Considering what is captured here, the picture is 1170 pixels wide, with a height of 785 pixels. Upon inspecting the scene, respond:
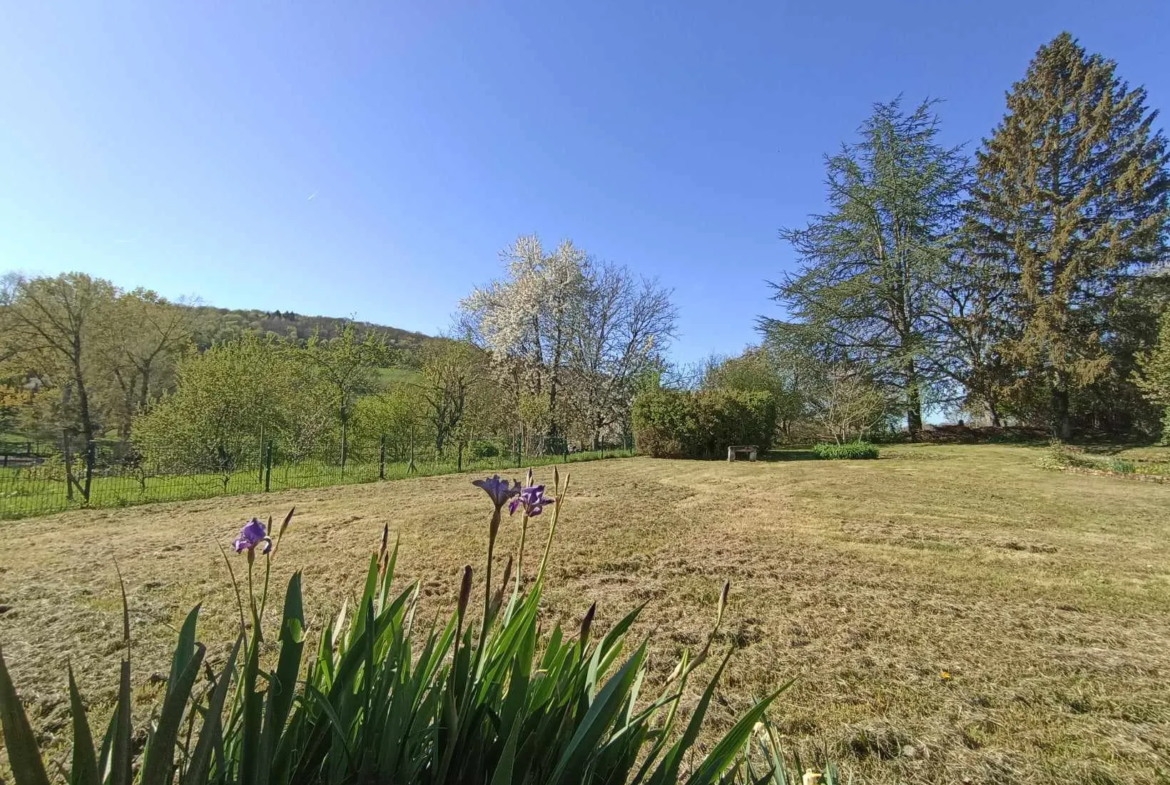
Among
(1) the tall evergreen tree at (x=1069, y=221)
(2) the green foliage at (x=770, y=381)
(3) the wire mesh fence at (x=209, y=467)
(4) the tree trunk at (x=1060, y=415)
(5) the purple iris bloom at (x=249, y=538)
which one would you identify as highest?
(1) the tall evergreen tree at (x=1069, y=221)

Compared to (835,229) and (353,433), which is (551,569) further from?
(835,229)

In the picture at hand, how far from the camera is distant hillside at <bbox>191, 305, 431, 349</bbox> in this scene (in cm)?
3072

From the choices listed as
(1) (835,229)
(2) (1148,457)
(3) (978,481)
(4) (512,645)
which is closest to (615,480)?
(3) (978,481)

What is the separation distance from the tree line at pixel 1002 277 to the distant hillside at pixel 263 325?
22.0 metres

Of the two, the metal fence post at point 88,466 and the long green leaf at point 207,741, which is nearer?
the long green leaf at point 207,741

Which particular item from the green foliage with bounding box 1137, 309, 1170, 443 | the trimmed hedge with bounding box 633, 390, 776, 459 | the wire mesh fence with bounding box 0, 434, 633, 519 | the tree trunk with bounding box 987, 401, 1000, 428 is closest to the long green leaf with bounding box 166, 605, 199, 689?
the wire mesh fence with bounding box 0, 434, 633, 519

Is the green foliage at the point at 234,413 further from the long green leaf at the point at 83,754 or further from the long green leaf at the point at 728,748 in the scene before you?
the long green leaf at the point at 728,748

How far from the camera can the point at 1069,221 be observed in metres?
19.1

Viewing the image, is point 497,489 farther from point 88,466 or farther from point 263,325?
point 263,325

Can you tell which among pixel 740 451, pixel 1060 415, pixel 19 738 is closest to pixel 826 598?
pixel 19 738

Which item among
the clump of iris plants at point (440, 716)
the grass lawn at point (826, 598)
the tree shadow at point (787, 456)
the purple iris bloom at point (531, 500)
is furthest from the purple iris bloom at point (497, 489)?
the tree shadow at point (787, 456)

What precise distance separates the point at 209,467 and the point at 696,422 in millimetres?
13198

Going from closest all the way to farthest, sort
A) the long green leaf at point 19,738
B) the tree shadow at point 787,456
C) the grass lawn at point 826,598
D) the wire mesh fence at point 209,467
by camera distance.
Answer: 1. the long green leaf at point 19,738
2. the grass lawn at point 826,598
3. the wire mesh fence at point 209,467
4. the tree shadow at point 787,456

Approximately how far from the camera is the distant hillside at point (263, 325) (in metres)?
30.7
